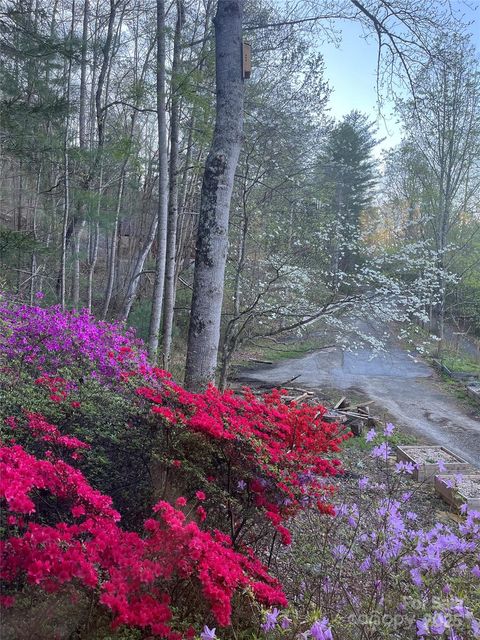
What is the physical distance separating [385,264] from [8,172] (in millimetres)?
9610

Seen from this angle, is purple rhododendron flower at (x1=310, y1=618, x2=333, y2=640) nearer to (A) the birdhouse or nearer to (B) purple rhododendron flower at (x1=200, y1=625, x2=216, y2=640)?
(B) purple rhododendron flower at (x1=200, y1=625, x2=216, y2=640)

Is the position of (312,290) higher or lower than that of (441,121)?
lower

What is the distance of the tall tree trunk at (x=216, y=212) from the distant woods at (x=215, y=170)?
0.04 feet

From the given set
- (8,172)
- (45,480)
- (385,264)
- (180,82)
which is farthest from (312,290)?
(45,480)

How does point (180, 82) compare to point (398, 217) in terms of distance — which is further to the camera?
point (398, 217)

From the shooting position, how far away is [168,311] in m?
7.30

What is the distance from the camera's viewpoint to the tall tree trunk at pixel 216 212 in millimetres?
3986

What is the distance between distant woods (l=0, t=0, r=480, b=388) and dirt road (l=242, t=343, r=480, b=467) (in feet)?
4.71

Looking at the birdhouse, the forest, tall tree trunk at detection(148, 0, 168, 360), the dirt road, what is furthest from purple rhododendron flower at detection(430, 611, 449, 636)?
the dirt road

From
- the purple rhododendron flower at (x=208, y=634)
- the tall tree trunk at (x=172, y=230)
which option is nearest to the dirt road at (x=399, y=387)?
the tall tree trunk at (x=172, y=230)

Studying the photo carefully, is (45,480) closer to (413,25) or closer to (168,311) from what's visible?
(413,25)

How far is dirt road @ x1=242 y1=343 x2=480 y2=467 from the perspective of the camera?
27.2ft

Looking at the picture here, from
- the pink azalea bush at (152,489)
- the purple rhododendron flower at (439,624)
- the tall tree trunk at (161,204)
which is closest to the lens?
the purple rhododendron flower at (439,624)

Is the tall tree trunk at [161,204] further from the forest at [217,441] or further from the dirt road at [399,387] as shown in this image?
the dirt road at [399,387]
